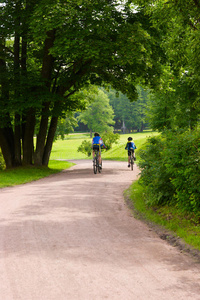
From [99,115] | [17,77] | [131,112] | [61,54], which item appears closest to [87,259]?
[61,54]

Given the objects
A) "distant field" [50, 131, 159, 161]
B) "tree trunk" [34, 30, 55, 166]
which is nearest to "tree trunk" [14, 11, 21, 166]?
"tree trunk" [34, 30, 55, 166]

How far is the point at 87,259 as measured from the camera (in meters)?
5.08

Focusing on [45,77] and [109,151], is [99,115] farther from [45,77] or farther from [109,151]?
[45,77]

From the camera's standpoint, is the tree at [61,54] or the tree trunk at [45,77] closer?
the tree at [61,54]

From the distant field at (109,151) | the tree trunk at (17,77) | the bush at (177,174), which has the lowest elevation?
the distant field at (109,151)

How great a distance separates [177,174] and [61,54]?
12.7 metres

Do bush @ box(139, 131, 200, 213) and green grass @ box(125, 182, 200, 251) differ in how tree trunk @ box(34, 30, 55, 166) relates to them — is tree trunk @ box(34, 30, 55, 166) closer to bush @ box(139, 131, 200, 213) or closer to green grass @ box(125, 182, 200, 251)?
bush @ box(139, 131, 200, 213)

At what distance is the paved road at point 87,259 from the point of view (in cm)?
398

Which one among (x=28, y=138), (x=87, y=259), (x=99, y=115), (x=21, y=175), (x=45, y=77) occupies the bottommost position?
(x=21, y=175)

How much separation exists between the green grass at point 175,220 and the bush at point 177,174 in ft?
0.66

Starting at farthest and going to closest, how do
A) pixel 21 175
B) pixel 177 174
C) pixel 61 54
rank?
pixel 61 54
pixel 21 175
pixel 177 174

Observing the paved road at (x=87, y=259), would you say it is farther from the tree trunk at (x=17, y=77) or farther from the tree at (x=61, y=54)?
the tree trunk at (x=17, y=77)

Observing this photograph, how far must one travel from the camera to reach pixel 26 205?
9.45m

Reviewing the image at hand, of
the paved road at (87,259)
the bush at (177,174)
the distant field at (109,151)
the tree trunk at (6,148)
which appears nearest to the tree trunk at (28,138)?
the tree trunk at (6,148)
